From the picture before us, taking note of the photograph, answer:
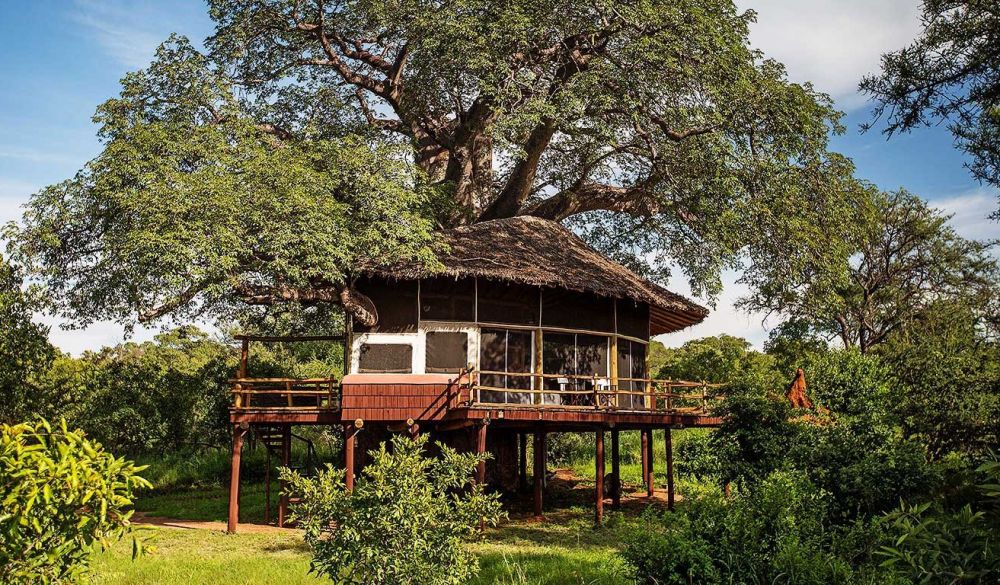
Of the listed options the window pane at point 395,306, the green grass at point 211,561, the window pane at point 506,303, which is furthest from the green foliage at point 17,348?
the window pane at point 506,303

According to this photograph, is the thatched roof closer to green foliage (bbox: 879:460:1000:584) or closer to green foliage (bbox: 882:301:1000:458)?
green foliage (bbox: 882:301:1000:458)

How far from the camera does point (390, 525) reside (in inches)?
326

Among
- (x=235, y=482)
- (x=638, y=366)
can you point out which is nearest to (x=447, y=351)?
(x=235, y=482)

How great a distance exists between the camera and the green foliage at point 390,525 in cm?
831

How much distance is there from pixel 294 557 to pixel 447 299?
7109 mm

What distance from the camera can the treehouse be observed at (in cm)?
1808

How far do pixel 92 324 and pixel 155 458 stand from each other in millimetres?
10470

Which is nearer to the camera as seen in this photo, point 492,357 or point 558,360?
point 492,357

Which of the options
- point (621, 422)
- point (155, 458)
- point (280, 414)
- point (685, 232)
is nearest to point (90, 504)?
point (280, 414)

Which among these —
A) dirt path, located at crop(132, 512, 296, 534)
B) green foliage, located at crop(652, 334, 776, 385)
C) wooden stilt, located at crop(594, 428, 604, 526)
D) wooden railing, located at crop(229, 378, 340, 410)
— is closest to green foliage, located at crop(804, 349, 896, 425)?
wooden stilt, located at crop(594, 428, 604, 526)

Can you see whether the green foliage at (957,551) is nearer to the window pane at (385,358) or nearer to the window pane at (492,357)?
the window pane at (492,357)

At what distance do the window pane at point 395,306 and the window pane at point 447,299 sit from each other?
23 centimetres

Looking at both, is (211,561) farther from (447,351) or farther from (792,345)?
(792,345)

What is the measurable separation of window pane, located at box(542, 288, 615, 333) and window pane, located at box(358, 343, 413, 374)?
11.1 feet
